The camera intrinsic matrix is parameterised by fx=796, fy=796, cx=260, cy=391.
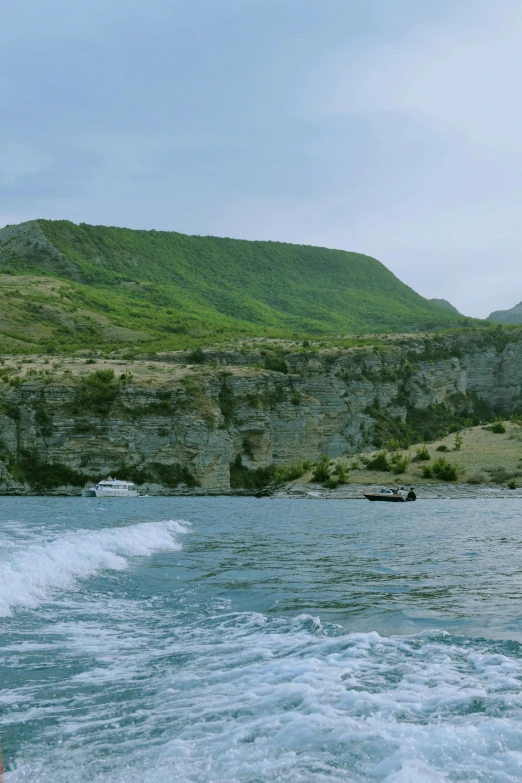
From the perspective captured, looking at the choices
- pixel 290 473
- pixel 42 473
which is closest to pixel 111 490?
pixel 42 473

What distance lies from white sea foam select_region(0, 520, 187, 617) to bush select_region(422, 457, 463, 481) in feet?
143

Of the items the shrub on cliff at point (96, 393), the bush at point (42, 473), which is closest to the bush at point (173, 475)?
the bush at point (42, 473)

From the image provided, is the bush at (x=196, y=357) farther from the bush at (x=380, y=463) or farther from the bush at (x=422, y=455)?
the bush at (x=422, y=455)

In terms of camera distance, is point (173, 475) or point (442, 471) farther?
point (173, 475)

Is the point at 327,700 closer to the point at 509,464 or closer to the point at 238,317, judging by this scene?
the point at 509,464

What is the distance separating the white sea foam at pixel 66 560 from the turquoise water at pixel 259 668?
0.09 meters

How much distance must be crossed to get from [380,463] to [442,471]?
5.94 meters

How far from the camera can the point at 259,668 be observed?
31.8ft

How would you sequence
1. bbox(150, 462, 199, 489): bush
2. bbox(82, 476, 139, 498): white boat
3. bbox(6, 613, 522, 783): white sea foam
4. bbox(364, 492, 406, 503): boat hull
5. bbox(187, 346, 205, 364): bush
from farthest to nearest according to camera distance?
bbox(187, 346, 205, 364): bush < bbox(150, 462, 199, 489): bush < bbox(82, 476, 139, 498): white boat < bbox(364, 492, 406, 503): boat hull < bbox(6, 613, 522, 783): white sea foam

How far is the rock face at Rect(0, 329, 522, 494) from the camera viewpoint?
241ft

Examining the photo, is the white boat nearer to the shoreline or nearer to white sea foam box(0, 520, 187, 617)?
the shoreline

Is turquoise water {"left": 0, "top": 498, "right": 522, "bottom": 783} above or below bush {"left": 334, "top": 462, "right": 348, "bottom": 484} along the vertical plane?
above

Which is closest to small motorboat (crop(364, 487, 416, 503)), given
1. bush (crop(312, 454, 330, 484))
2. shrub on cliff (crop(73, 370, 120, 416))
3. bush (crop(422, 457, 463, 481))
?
bush (crop(422, 457, 463, 481))

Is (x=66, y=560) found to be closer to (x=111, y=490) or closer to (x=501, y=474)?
(x=111, y=490)
